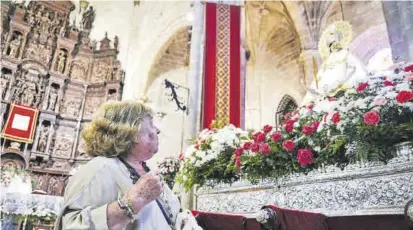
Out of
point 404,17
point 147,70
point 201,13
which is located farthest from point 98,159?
point 147,70

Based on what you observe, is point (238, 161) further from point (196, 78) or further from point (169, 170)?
point (196, 78)

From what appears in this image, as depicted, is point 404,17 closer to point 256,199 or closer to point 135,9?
point 256,199

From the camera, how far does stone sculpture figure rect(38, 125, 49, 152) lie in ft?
34.8

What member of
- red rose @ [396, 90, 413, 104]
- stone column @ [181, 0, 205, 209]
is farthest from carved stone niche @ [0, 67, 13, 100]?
red rose @ [396, 90, 413, 104]

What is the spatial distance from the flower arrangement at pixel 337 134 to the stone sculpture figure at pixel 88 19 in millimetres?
11892

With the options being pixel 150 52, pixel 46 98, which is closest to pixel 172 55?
pixel 150 52

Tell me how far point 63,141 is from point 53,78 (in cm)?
236

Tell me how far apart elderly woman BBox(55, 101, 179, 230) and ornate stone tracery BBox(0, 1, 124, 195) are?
10087 mm

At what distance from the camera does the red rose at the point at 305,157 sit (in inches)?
90.4

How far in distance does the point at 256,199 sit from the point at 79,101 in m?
10.7

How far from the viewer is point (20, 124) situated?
33.8 ft

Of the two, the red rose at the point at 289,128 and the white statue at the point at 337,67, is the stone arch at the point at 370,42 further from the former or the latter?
the red rose at the point at 289,128

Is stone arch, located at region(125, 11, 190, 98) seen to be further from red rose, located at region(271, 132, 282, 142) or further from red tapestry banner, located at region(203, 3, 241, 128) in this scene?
red rose, located at region(271, 132, 282, 142)

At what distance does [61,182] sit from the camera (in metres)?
10.4
